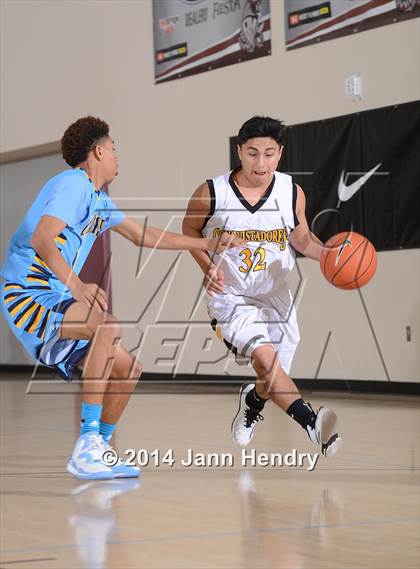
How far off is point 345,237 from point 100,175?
3.17 feet

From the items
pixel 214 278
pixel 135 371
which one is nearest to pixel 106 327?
pixel 135 371

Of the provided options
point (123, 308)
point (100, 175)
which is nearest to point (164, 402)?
point (123, 308)

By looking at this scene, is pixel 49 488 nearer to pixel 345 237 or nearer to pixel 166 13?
pixel 345 237

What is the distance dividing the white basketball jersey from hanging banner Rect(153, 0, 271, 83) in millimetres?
5882

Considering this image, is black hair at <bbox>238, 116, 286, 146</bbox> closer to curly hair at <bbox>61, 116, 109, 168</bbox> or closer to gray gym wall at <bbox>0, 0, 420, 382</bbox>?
curly hair at <bbox>61, 116, 109, 168</bbox>

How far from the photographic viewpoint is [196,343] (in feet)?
37.8

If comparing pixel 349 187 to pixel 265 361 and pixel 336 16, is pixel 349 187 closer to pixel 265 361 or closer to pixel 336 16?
pixel 336 16

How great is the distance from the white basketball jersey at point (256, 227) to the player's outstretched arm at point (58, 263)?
677 millimetres

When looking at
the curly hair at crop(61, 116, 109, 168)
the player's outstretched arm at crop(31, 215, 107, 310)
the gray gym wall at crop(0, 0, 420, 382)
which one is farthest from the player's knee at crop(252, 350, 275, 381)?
the gray gym wall at crop(0, 0, 420, 382)

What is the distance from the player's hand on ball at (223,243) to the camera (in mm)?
4086

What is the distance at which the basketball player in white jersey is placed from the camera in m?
4.45

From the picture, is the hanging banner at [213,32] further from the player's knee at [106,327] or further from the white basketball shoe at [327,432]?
the white basketball shoe at [327,432]

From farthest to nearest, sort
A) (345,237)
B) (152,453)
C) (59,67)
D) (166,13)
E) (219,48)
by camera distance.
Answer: (59,67) < (166,13) < (219,48) < (152,453) < (345,237)

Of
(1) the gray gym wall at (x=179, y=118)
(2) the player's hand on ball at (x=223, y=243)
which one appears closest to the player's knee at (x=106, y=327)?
(2) the player's hand on ball at (x=223, y=243)
